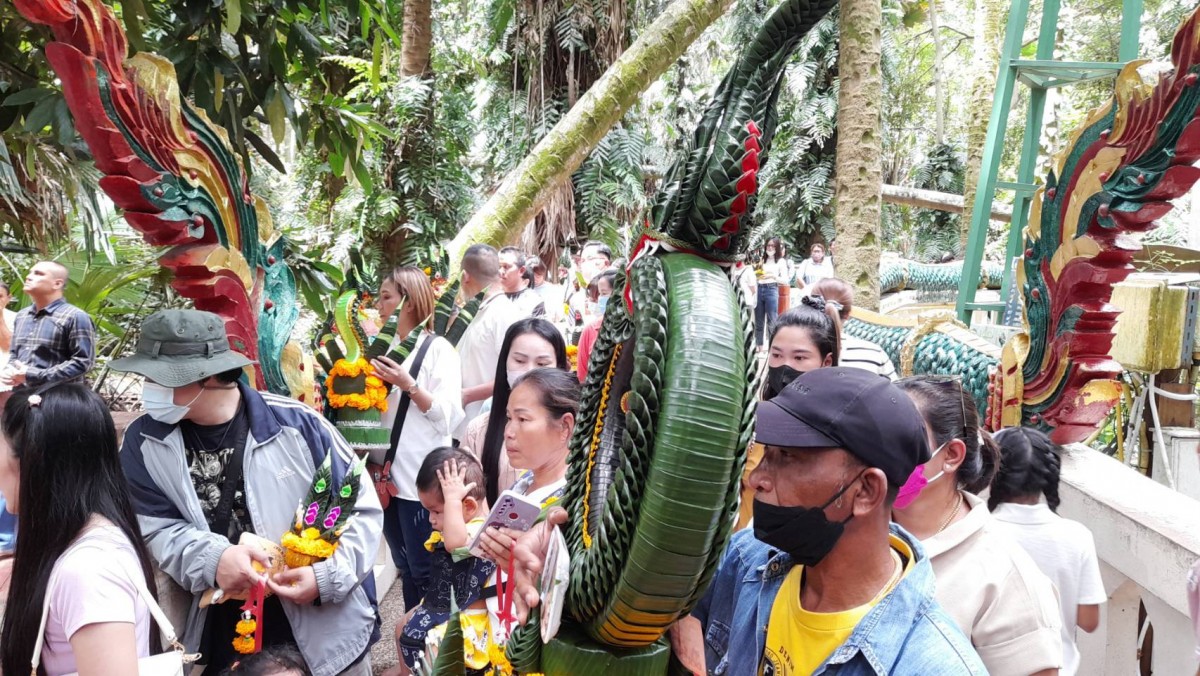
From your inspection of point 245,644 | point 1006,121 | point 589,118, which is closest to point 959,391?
point 245,644

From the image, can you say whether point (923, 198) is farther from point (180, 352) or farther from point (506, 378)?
point (180, 352)

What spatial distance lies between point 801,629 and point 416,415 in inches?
112

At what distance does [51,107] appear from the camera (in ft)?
11.7

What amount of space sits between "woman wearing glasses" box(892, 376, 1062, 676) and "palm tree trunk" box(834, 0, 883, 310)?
419 centimetres

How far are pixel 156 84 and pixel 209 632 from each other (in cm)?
203

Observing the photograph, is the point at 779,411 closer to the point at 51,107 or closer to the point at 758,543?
the point at 758,543

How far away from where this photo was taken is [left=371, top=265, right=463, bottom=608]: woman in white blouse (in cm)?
416

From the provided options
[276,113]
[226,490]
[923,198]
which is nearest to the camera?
[226,490]

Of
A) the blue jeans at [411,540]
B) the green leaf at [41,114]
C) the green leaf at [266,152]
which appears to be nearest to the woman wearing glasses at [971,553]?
the blue jeans at [411,540]

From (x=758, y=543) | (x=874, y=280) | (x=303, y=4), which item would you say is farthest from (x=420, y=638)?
(x=874, y=280)

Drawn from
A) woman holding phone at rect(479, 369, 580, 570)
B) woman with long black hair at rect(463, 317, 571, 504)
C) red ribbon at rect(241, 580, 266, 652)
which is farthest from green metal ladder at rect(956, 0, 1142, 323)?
red ribbon at rect(241, 580, 266, 652)

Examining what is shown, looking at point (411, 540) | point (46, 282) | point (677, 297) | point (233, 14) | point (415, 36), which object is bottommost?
point (411, 540)

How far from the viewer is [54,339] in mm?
6270

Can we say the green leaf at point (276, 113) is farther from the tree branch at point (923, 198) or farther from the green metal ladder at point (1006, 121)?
the tree branch at point (923, 198)
